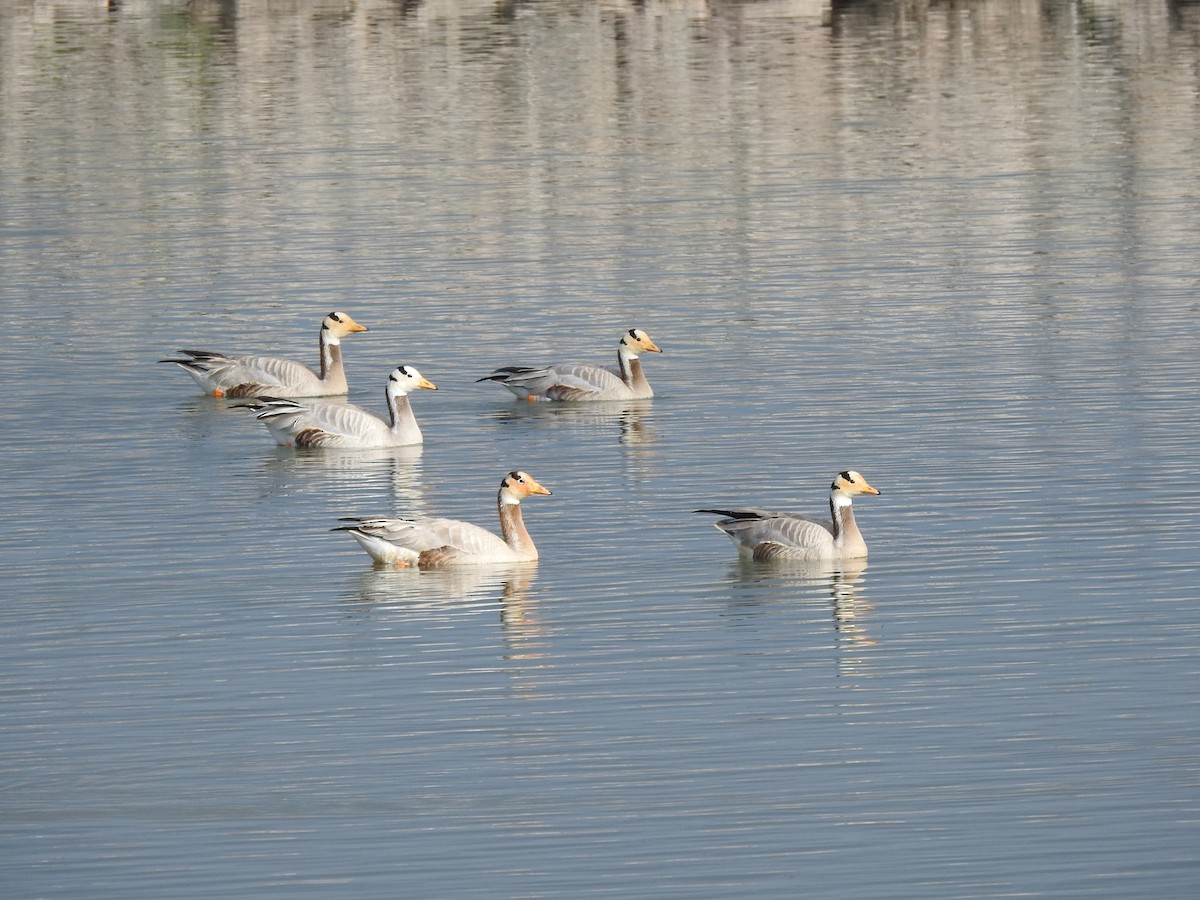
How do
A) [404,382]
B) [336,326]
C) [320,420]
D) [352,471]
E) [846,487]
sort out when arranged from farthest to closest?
[336,326] → [320,420] → [404,382] → [352,471] → [846,487]

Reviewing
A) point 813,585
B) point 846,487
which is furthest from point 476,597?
point 846,487

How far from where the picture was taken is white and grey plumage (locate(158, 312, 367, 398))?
3191cm

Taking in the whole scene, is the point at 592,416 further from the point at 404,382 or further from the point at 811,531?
the point at 811,531

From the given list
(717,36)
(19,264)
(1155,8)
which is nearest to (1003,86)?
(717,36)

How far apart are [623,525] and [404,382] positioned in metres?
5.68

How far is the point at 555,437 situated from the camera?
29438mm

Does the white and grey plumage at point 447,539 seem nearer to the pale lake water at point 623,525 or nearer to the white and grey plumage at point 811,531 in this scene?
the pale lake water at point 623,525

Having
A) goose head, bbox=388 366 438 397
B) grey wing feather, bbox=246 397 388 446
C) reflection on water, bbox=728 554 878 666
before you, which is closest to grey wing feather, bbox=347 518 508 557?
reflection on water, bbox=728 554 878 666

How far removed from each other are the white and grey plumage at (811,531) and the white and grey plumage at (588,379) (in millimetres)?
9419

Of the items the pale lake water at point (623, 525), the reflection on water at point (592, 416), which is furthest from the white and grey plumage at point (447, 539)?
the reflection on water at point (592, 416)

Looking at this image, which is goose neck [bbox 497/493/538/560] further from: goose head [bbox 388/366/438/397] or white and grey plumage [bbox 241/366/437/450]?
goose head [bbox 388/366/438/397]

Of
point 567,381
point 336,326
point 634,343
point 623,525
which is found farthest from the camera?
point 336,326

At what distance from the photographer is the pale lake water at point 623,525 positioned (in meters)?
14.9

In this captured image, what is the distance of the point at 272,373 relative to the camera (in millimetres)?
31953
